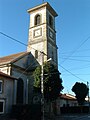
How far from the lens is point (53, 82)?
33.2m

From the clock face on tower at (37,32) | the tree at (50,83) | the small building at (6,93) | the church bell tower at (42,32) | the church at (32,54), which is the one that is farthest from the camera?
the clock face on tower at (37,32)

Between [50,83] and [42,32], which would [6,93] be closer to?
[50,83]

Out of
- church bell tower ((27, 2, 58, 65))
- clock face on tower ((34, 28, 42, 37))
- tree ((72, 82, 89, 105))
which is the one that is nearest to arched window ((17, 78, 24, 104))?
church bell tower ((27, 2, 58, 65))

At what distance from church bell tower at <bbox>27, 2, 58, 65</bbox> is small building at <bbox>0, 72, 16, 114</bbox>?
1080 cm

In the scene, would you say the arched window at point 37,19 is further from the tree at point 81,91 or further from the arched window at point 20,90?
the tree at point 81,91

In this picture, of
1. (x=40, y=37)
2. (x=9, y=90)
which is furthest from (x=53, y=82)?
(x=40, y=37)

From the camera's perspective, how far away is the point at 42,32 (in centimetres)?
4438

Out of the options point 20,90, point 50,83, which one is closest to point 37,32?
point 20,90

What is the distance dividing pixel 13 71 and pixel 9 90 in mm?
5491

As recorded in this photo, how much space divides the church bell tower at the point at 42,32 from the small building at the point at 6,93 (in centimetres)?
1080

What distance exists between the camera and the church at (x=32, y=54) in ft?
124

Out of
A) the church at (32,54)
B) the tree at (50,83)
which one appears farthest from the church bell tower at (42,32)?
the tree at (50,83)

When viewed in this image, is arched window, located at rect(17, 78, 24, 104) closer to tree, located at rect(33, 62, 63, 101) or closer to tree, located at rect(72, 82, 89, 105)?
tree, located at rect(33, 62, 63, 101)

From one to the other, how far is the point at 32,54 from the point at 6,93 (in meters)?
14.4
